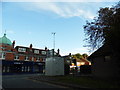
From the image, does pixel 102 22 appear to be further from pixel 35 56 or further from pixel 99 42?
pixel 35 56

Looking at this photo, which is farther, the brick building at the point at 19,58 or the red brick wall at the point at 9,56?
the red brick wall at the point at 9,56

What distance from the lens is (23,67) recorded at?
158ft

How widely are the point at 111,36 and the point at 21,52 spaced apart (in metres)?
40.2

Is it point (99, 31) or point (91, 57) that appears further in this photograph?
point (91, 57)

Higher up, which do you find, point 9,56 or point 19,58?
point 9,56

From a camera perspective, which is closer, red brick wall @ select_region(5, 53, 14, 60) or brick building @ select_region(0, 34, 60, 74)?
brick building @ select_region(0, 34, 60, 74)

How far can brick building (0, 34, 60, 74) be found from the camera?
144 feet

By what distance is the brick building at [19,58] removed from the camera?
43.9 metres

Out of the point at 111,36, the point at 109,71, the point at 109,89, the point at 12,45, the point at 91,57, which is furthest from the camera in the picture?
the point at 12,45

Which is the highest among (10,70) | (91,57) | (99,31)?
(99,31)

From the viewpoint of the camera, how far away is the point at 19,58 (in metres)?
47.4

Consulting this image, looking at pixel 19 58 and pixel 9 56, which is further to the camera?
pixel 19 58

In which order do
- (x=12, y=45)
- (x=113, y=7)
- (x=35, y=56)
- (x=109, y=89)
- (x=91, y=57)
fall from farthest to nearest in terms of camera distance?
1. (x=35, y=56)
2. (x=12, y=45)
3. (x=91, y=57)
4. (x=113, y=7)
5. (x=109, y=89)

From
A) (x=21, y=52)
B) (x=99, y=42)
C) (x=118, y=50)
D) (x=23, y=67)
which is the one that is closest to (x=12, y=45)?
(x=21, y=52)
